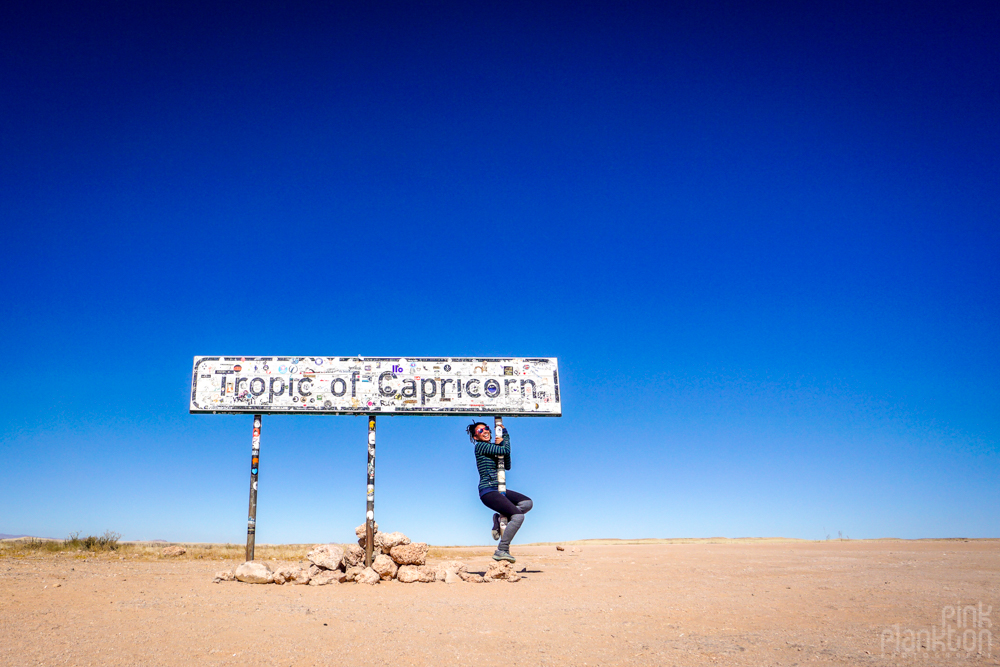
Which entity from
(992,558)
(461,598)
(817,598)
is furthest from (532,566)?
(992,558)

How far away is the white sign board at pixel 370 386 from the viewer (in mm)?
12758

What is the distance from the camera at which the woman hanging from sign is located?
10758mm

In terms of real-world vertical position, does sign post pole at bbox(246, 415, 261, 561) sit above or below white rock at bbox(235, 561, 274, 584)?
above

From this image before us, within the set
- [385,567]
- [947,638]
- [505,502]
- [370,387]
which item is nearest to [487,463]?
[505,502]

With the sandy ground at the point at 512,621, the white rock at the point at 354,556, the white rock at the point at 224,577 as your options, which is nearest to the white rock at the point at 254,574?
the white rock at the point at 224,577

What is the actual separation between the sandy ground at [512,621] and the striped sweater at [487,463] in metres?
1.80

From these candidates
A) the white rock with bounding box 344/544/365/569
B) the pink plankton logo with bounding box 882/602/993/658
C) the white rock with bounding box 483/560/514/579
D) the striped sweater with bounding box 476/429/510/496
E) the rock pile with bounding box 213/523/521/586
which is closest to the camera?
the pink plankton logo with bounding box 882/602/993/658

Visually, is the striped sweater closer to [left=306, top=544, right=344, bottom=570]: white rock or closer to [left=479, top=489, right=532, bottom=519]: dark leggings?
[left=479, top=489, right=532, bottom=519]: dark leggings

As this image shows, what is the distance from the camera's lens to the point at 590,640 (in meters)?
5.45

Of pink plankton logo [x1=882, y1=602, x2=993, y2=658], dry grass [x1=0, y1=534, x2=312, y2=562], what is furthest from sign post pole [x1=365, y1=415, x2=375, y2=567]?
pink plankton logo [x1=882, y1=602, x2=993, y2=658]

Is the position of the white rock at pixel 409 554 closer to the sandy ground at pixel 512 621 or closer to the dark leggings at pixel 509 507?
the sandy ground at pixel 512 621

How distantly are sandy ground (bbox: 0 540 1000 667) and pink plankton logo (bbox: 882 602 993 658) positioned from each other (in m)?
0.02

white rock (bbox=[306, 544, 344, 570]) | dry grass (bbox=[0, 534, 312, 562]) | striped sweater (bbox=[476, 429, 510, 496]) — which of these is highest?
striped sweater (bbox=[476, 429, 510, 496])

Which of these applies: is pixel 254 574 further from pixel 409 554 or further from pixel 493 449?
pixel 493 449
